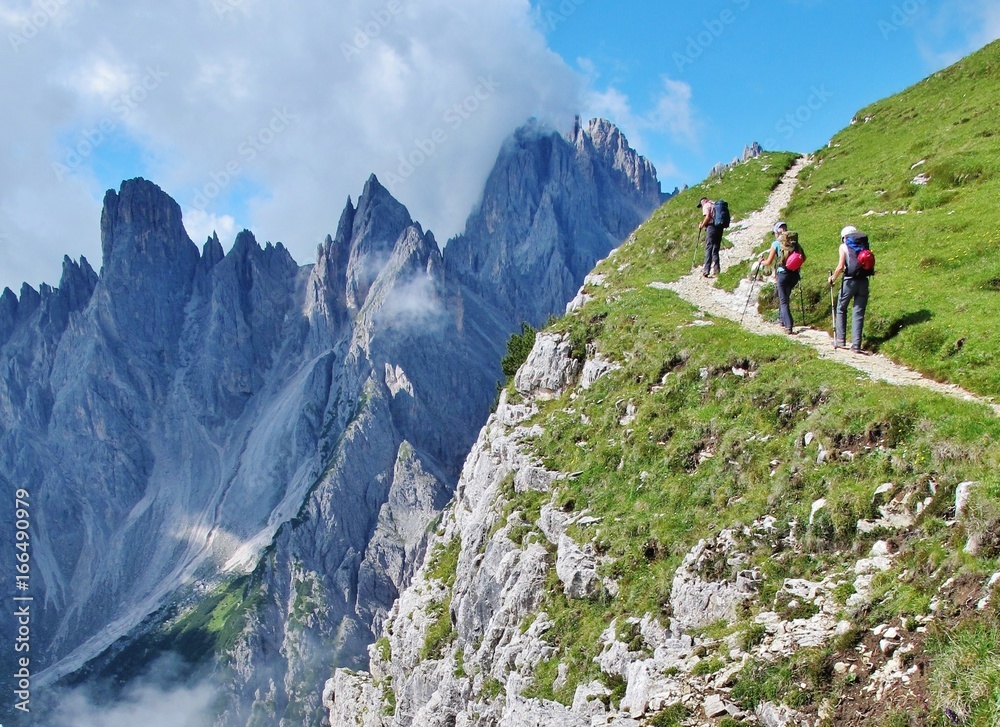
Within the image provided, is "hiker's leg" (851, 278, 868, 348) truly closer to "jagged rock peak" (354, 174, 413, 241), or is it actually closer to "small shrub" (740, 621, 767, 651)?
"small shrub" (740, 621, 767, 651)

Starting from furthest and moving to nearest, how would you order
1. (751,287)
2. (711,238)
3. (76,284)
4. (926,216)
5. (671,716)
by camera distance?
(76,284)
(711,238)
(926,216)
(751,287)
(671,716)

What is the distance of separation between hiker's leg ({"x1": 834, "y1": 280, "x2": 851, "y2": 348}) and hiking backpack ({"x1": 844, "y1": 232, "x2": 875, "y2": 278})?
1.28 ft

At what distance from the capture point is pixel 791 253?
21891 mm

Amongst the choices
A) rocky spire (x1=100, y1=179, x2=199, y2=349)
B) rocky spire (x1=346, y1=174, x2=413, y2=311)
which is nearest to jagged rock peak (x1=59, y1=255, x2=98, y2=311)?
rocky spire (x1=100, y1=179, x2=199, y2=349)

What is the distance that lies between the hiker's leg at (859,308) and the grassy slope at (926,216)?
699 millimetres

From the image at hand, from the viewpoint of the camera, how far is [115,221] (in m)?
179

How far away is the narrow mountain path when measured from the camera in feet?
54.4

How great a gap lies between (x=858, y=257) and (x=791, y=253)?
3.37m

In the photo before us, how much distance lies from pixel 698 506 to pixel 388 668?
1022 inches

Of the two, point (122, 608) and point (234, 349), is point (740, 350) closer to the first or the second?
point (122, 608)

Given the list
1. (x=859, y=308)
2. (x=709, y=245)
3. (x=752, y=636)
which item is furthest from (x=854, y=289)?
(x=752, y=636)

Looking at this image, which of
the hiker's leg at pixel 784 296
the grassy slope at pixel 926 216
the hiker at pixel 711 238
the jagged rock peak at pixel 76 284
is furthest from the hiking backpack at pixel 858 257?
the jagged rock peak at pixel 76 284

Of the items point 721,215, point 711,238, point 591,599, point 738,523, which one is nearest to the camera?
point 738,523

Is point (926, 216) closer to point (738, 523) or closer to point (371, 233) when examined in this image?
point (738, 523)
